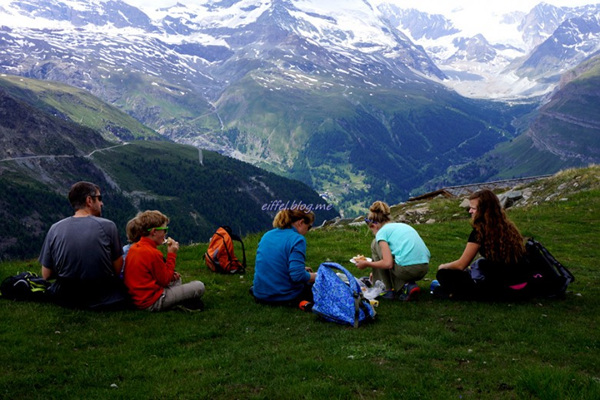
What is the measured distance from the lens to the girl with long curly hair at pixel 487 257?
1373 cm

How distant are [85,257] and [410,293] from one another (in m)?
9.68

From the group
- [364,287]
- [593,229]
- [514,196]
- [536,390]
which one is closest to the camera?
[536,390]

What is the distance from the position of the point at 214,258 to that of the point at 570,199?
27.9 meters

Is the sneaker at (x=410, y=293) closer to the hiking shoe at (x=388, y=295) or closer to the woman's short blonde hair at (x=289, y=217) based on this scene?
the hiking shoe at (x=388, y=295)

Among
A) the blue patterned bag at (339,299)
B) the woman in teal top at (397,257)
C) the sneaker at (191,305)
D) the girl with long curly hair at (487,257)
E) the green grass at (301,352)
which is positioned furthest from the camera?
the woman in teal top at (397,257)

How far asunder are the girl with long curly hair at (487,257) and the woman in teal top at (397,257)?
83cm

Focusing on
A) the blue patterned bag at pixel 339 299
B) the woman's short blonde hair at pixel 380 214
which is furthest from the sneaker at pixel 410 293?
the blue patterned bag at pixel 339 299

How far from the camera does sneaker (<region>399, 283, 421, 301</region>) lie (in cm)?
1503

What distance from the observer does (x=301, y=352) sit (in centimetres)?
1042

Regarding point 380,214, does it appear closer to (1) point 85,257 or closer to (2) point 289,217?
(2) point 289,217

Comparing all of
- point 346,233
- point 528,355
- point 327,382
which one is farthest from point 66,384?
point 346,233

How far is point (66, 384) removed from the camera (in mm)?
8898

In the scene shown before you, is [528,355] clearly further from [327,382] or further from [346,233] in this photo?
[346,233]

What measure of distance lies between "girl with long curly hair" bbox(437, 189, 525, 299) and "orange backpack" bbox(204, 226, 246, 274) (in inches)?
341
